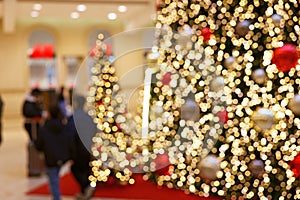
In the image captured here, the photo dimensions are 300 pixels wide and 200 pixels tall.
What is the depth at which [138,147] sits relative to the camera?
3.46 meters

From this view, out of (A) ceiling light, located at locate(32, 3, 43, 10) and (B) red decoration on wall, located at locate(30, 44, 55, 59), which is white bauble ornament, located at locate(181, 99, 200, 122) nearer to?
(A) ceiling light, located at locate(32, 3, 43, 10)

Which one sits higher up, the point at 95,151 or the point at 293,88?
the point at 293,88

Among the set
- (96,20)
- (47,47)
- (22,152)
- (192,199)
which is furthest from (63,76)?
(192,199)

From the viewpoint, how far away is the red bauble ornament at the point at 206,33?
3500 millimetres

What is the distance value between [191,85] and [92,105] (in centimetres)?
67

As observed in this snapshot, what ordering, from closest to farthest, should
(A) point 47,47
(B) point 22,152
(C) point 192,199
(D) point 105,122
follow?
1. (D) point 105,122
2. (C) point 192,199
3. (B) point 22,152
4. (A) point 47,47

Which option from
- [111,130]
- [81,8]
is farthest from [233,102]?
[81,8]

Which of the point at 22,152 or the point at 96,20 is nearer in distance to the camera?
the point at 22,152

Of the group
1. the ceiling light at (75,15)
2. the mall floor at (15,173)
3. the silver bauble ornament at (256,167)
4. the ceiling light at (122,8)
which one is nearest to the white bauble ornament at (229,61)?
the silver bauble ornament at (256,167)

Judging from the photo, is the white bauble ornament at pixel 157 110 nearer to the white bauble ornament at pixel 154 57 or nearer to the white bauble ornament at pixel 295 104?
the white bauble ornament at pixel 154 57

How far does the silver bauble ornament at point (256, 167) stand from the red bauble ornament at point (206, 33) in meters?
0.87

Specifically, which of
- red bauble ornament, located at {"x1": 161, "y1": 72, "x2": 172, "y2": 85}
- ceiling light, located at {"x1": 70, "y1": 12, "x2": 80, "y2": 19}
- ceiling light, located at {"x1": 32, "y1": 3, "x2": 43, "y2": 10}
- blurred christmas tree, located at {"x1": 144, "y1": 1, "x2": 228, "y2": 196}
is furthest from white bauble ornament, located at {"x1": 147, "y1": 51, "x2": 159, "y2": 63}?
ceiling light, located at {"x1": 70, "y1": 12, "x2": 80, "y2": 19}

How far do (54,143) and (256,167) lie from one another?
338 cm

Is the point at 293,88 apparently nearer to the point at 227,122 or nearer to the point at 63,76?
the point at 227,122
